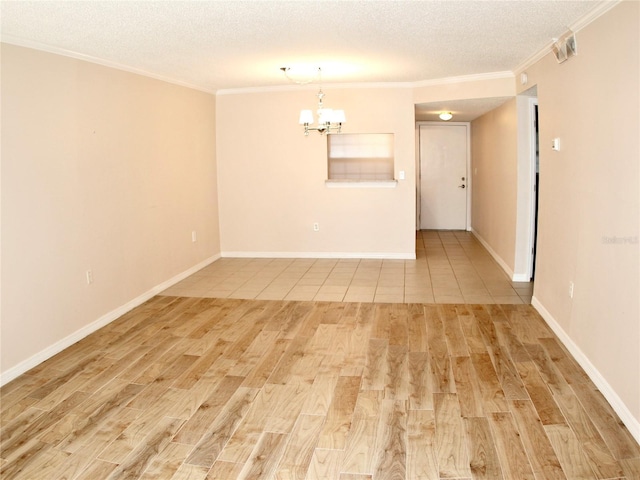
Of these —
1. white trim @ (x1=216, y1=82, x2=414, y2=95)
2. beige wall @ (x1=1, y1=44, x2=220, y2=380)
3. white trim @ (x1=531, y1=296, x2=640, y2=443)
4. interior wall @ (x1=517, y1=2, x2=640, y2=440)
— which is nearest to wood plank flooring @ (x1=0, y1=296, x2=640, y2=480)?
white trim @ (x1=531, y1=296, x2=640, y2=443)

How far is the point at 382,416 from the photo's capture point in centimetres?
301

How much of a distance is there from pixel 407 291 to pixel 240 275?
6.82 ft

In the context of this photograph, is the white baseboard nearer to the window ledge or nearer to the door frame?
Result: the window ledge

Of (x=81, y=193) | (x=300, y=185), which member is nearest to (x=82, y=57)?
(x=81, y=193)

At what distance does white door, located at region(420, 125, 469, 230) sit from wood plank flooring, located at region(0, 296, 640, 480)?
5224 millimetres

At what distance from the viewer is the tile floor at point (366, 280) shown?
5453 mm

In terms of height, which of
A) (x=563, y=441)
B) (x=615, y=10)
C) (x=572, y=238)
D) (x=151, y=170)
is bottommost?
(x=563, y=441)

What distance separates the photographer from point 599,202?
11.0 feet

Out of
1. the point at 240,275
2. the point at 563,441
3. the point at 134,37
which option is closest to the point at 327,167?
the point at 240,275

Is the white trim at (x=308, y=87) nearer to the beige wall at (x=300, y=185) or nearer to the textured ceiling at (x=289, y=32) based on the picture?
the beige wall at (x=300, y=185)

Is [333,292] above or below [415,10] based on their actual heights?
below

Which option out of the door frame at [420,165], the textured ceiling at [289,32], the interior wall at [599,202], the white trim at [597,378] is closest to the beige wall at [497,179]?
the door frame at [420,165]

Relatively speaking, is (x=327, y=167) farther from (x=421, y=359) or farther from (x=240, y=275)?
(x=421, y=359)

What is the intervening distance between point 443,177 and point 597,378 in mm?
6715
